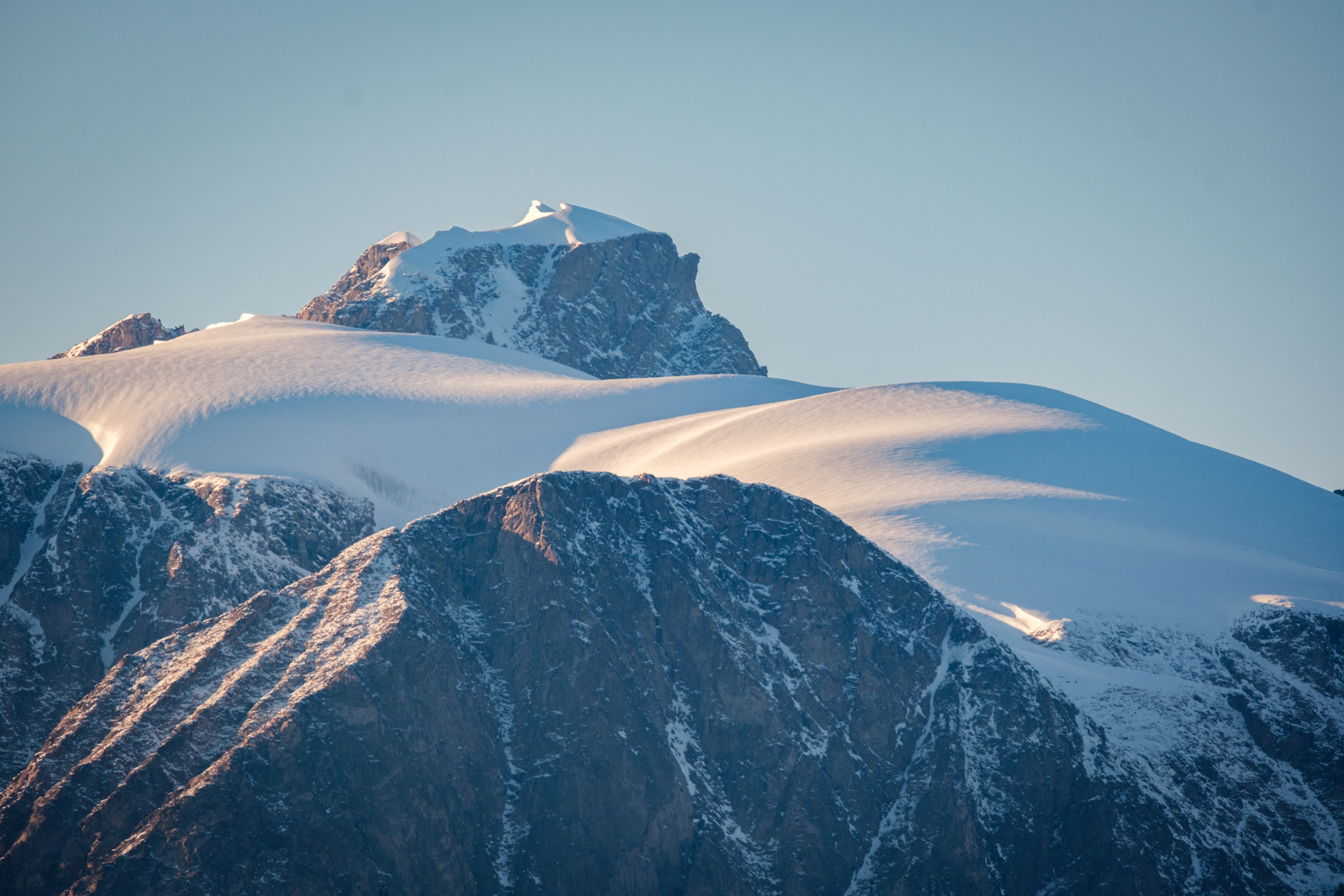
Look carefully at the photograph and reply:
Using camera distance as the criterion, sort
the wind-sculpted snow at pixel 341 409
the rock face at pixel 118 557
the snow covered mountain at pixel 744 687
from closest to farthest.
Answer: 1. the snow covered mountain at pixel 744 687
2. the rock face at pixel 118 557
3. the wind-sculpted snow at pixel 341 409

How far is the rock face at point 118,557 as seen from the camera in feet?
391

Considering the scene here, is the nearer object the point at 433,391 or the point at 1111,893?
the point at 1111,893

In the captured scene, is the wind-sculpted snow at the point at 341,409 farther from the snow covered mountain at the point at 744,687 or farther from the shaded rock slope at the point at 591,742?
the shaded rock slope at the point at 591,742

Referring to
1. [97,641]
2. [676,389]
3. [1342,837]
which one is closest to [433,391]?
[676,389]

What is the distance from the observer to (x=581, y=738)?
97.5 metres

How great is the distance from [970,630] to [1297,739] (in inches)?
848

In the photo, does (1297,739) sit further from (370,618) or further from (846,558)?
(370,618)

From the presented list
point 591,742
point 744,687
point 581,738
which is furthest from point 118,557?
point 744,687

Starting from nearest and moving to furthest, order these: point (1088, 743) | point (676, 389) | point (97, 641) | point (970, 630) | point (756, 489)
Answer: point (1088, 743)
point (970, 630)
point (756, 489)
point (97, 641)
point (676, 389)

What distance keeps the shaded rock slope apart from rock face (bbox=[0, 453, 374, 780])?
1651 centimetres

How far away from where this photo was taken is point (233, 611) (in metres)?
106

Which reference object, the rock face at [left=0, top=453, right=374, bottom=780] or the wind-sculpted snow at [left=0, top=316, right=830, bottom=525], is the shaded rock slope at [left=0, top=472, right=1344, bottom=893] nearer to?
the rock face at [left=0, top=453, right=374, bottom=780]

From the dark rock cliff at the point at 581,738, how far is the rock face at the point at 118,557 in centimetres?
1696

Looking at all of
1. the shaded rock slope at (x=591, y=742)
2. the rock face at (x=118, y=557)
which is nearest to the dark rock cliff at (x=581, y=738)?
the shaded rock slope at (x=591, y=742)
